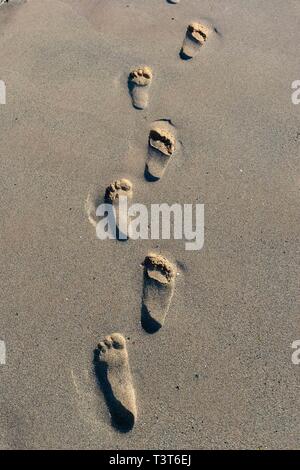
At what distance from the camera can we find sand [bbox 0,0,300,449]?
14.6 feet

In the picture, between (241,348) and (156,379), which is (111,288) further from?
(241,348)

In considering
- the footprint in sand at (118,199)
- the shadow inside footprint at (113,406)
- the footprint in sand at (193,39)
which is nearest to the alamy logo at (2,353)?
the shadow inside footprint at (113,406)

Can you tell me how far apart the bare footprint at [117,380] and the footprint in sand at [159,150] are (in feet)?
5.92

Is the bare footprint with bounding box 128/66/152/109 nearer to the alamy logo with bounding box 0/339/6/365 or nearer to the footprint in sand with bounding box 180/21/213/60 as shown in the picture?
the footprint in sand with bounding box 180/21/213/60

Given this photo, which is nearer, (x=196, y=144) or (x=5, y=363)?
(x=5, y=363)

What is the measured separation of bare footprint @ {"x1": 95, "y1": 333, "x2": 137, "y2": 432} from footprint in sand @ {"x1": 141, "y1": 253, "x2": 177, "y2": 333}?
349 mm

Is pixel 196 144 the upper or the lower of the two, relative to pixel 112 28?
lower

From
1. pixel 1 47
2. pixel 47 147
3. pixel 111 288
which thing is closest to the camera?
pixel 111 288

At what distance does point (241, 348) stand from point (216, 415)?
2.28 feet

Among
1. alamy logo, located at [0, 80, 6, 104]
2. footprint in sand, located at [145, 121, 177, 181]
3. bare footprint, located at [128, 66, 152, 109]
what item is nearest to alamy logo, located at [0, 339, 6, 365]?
footprint in sand, located at [145, 121, 177, 181]

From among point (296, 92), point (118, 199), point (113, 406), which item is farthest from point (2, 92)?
point (113, 406)

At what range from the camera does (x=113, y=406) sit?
4426mm

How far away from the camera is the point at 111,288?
185 inches
